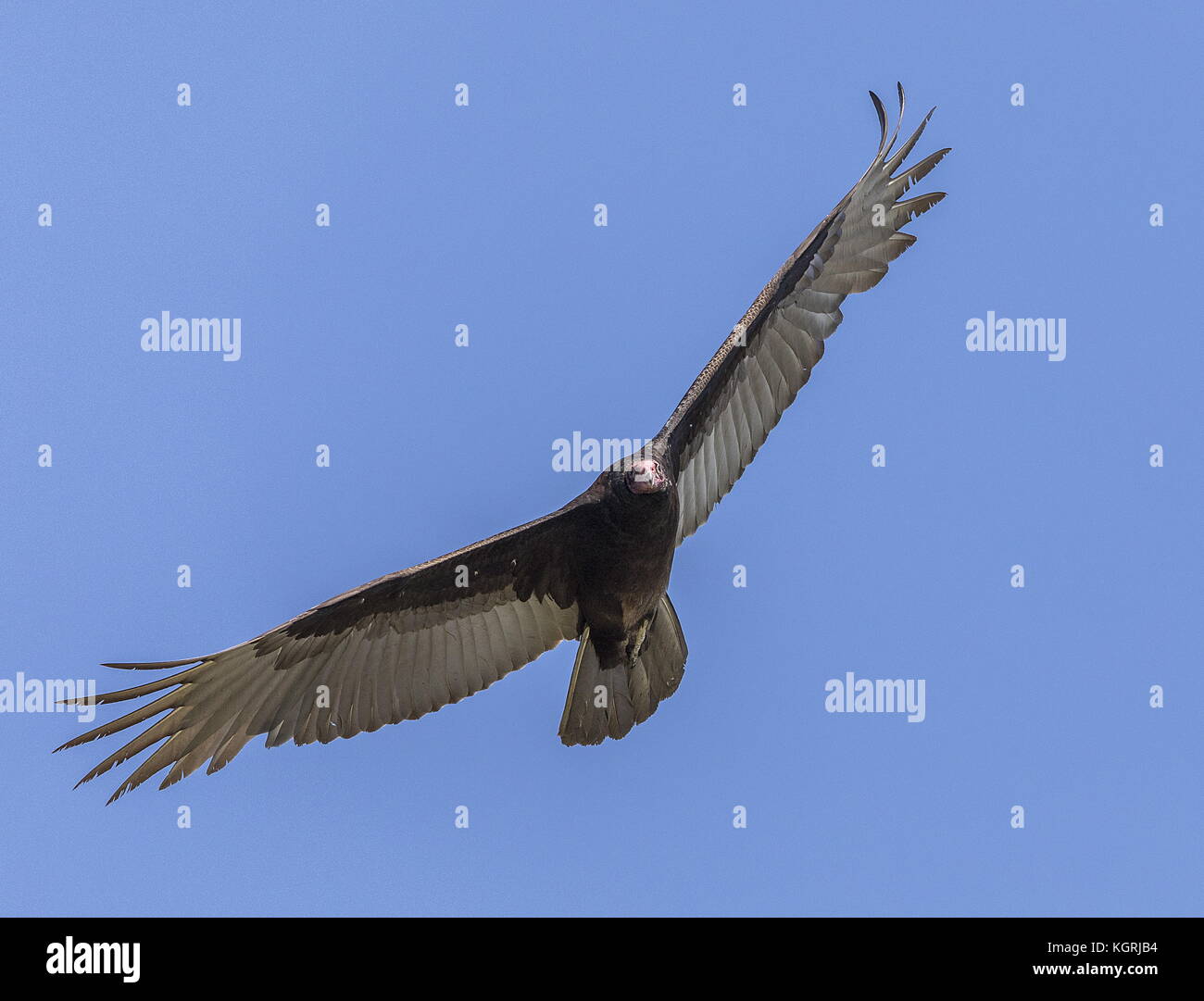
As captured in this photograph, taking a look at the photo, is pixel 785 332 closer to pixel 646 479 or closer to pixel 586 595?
pixel 646 479

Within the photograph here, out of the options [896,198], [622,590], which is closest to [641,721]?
[622,590]

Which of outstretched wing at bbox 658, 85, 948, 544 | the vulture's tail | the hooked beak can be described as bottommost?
the vulture's tail

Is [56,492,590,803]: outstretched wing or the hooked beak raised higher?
the hooked beak

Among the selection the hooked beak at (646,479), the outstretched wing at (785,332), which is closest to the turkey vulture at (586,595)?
the outstretched wing at (785,332)

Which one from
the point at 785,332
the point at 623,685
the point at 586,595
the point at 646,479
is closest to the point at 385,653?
the point at 586,595

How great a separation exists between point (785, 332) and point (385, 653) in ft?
11.0

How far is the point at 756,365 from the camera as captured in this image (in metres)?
9.80

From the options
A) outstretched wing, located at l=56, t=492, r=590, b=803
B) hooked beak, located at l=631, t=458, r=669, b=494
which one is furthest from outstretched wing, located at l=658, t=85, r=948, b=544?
outstretched wing, located at l=56, t=492, r=590, b=803

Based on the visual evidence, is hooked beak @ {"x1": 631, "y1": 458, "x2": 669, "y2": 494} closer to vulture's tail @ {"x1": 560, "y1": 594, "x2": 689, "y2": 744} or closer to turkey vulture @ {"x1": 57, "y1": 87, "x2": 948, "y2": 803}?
→ turkey vulture @ {"x1": 57, "y1": 87, "x2": 948, "y2": 803}

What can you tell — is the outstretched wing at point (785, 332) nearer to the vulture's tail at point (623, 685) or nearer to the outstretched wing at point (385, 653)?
the vulture's tail at point (623, 685)

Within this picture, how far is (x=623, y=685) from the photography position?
973 cm

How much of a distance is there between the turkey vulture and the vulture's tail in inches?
0.4

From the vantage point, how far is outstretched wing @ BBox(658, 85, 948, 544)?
31.0ft
